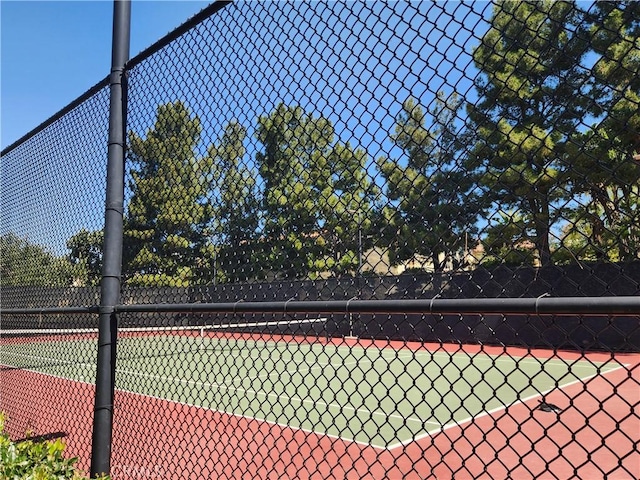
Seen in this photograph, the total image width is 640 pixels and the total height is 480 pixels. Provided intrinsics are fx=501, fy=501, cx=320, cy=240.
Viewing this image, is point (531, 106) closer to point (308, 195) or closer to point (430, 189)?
point (430, 189)

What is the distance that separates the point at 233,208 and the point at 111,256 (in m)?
0.77

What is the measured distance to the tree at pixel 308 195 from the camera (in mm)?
2170

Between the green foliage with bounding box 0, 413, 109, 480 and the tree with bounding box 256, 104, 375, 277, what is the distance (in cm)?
133

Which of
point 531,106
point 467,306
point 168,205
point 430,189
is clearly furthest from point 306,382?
point 531,106

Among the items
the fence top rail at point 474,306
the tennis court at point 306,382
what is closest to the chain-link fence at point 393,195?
the fence top rail at point 474,306

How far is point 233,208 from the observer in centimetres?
269

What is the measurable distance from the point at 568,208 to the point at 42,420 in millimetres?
5298

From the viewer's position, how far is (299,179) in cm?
238

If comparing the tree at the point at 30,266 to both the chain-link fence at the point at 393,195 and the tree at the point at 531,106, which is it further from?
the tree at the point at 531,106

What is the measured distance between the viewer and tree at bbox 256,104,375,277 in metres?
2.17

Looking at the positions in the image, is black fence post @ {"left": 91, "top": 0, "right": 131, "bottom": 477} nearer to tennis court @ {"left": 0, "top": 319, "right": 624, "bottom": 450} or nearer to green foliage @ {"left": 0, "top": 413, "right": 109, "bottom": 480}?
green foliage @ {"left": 0, "top": 413, "right": 109, "bottom": 480}

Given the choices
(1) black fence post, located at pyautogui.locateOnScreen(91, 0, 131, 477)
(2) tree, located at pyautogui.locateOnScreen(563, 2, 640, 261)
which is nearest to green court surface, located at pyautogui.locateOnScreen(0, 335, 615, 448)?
(1) black fence post, located at pyautogui.locateOnScreen(91, 0, 131, 477)

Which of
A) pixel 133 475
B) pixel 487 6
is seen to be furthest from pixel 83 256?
pixel 487 6

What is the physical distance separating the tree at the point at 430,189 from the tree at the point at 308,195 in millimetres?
163
